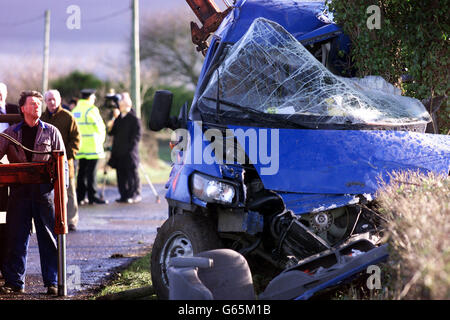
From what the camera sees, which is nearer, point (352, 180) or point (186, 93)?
point (352, 180)

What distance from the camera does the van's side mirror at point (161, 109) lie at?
7.29 m

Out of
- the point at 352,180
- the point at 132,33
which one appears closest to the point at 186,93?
the point at 132,33

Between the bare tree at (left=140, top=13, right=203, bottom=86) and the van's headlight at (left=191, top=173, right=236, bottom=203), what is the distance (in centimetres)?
3365

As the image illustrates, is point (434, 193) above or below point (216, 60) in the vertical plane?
below

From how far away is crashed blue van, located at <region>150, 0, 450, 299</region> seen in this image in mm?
6305

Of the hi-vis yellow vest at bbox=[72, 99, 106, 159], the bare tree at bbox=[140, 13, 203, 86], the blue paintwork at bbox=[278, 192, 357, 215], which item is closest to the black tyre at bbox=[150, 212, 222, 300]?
the blue paintwork at bbox=[278, 192, 357, 215]

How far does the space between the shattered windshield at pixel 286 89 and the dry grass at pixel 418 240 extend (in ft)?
4.11

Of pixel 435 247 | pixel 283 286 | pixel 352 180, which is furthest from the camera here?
pixel 352 180

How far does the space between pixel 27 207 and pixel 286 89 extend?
3.07 meters

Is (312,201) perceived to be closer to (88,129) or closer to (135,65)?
(88,129)

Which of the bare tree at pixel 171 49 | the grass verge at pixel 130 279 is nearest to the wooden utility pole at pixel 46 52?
the bare tree at pixel 171 49
